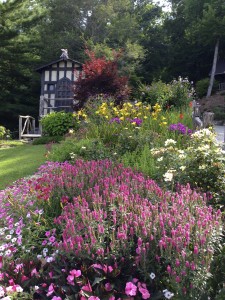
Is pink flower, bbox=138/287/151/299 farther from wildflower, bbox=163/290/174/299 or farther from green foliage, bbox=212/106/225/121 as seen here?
green foliage, bbox=212/106/225/121

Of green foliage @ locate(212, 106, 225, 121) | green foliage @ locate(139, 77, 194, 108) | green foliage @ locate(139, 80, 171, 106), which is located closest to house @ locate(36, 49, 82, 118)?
green foliage @ locate(139, 80, 171, 106)

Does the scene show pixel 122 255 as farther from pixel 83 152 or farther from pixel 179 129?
pixel 179 129

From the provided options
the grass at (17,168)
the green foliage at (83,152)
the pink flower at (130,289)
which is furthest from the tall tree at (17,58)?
the pink flower at (130,289)

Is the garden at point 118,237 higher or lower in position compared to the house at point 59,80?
lower

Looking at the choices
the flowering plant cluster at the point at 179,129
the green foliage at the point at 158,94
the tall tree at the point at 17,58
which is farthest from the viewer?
the tall tree at the point at 17,58

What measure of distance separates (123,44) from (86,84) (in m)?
12.2

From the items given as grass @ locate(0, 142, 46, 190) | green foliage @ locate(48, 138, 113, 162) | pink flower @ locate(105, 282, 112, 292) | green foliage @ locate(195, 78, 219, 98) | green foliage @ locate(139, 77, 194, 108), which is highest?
green foliage @ locate(195, 78, 219, 98)

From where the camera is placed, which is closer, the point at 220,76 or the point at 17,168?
the point at 17,168

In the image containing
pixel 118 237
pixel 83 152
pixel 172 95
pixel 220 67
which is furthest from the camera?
pixel 220 67

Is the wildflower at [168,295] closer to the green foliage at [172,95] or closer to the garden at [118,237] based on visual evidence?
the garden at [118,237]

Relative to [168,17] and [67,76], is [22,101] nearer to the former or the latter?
[67,76]

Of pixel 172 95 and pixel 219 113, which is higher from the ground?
pixel 172 95

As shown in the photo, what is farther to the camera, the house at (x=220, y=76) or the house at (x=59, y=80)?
the house at (x=220, y=76)

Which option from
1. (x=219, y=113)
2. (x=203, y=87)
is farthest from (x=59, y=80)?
(x=203, y=87)
